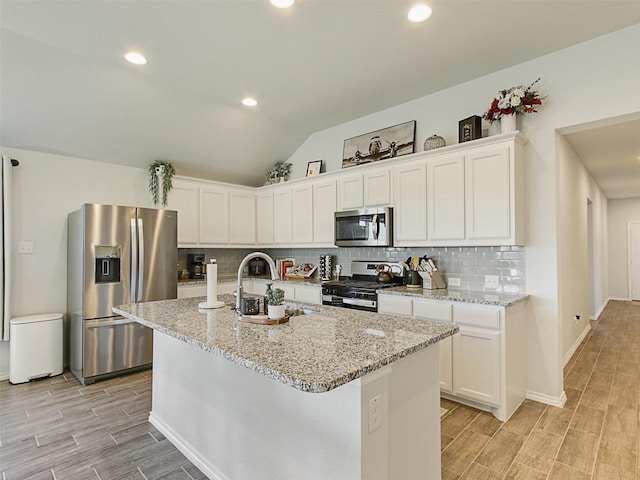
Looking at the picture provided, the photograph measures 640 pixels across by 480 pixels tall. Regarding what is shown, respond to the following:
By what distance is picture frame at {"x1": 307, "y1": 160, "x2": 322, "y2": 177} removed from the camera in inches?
187

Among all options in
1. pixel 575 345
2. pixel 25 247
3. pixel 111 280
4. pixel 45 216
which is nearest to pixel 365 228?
pixel 111 280

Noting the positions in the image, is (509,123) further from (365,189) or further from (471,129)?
(365,189)

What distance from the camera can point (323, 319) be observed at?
6.37 feet

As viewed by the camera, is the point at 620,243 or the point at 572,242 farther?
the point at 620,243

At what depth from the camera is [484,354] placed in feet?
8.93

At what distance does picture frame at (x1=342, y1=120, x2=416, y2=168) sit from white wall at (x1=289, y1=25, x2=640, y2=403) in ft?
2.41

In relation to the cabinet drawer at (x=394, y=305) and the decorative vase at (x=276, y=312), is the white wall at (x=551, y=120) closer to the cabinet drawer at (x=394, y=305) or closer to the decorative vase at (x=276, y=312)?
the cabinet drawer at (x=394, y=305)

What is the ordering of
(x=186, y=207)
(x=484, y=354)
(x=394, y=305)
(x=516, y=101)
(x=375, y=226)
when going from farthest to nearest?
(x=186, y=207)
(x=375, y=226)
(x=394, y=305)
(x=516, y=101)
(x=484, y=354)

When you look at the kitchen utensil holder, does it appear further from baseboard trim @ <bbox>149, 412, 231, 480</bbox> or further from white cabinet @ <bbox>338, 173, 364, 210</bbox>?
baseboard trim @ <bbox>149, 412, 231, 480</bbox>

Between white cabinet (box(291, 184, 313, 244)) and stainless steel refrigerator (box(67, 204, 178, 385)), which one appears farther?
white cabinet (box(291, 184, 313, 244))

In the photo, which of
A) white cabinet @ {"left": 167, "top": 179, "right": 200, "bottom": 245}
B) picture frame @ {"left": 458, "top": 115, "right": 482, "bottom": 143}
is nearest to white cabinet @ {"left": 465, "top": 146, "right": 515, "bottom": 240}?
picture frame @ {"left": 458, "top": 115, "right": 482, "bottom": 143}

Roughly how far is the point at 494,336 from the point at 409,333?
1446 millimetres

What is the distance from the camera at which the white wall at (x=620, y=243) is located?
26.6 ft

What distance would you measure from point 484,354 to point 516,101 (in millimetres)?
2112
